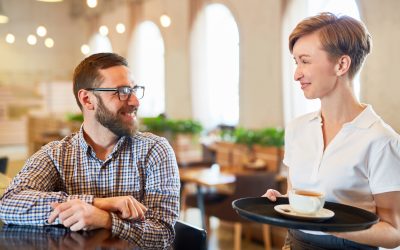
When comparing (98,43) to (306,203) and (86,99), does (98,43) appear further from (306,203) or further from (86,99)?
(306,203)

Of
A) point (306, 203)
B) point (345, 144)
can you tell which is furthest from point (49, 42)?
point (306, 203)

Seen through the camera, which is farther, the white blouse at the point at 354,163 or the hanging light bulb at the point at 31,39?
the hanging light bulb at the point at 31,39

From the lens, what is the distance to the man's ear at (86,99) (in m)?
2.11

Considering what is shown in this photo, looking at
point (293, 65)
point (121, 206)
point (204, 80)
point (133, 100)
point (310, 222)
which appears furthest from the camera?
point (204, 80)

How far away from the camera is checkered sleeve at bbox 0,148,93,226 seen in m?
1.68

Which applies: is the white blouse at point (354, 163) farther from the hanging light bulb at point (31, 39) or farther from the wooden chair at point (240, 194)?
the hanging light bulb at point (31, 39)

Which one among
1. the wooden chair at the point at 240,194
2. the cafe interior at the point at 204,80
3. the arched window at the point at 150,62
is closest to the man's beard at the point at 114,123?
the cafe interior at the point at 204,80

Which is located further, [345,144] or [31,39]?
[31,39]

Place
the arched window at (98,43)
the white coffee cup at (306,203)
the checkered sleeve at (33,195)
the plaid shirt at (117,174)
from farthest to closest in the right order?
1. the arched window at (98,43)
2. the plaid shirt at (117,174)
3. the checkered sleeve at (33,195)
4. the white coffee cup at (306,203)

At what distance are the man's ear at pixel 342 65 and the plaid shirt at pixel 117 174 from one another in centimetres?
79

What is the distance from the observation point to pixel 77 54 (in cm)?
1523

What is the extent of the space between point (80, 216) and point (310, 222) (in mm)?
735

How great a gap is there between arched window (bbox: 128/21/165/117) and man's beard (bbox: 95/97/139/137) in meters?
9.29

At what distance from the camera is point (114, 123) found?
6.76ft
